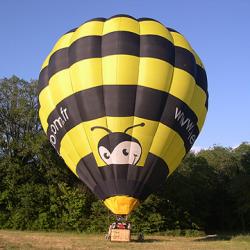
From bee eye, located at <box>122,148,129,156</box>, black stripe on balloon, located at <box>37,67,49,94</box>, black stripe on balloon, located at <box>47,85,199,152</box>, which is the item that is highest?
black stripe on balloon, located at <box>37,67,49,94</box>

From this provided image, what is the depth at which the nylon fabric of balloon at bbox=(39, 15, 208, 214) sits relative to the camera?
43.8 feet

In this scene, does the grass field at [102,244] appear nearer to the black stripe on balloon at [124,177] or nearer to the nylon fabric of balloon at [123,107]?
the nylon fabric of balloon at [123,107]

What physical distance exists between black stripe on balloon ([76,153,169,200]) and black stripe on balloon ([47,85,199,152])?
113cm

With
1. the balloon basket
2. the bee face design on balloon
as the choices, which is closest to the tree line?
the balloon basket

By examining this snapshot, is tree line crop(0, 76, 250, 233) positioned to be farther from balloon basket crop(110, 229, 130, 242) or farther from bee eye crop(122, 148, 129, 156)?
bee eye crop(122, 148, 129, 156)

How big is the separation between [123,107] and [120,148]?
1138 mm

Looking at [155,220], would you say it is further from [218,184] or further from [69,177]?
[218,184]

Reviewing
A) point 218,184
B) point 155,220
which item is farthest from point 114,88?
point 218,184

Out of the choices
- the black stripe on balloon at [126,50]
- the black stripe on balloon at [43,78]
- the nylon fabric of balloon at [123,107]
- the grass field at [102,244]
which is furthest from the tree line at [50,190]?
the black stripe on balloon at [126,50]

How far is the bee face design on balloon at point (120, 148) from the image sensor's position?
523 inches

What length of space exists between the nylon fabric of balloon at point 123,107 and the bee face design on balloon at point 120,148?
0.09ft

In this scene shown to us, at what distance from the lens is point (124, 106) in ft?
43.6

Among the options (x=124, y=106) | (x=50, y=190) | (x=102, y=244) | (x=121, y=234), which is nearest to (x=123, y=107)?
(x=124, y=106)

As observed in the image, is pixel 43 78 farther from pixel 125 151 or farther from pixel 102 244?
pixel 102 244
